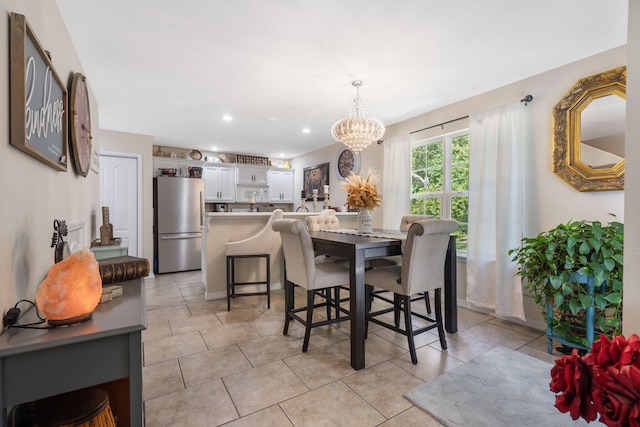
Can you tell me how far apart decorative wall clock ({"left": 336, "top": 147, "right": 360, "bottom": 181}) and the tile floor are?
2.73 metres

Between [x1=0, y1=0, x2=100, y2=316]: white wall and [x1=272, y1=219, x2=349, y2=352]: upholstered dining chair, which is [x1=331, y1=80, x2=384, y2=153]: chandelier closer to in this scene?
[x1=272, y1=219, x2=349, y2=352]: upholstered dining chair

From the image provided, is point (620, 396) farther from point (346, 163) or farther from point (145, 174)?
point (145, 174)

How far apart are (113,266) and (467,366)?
7.65 ft

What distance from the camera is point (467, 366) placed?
209 cm

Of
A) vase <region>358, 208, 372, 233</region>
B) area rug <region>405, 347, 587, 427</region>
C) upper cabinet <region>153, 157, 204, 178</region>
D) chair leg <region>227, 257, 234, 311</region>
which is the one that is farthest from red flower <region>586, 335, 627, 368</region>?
upper cabinet <region>153, 157, 204, 178</region>

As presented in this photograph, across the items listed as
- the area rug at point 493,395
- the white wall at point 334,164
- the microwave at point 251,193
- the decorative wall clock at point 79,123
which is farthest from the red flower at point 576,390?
the microwave at point 251,193

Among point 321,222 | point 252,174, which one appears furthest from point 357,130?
point 252,174

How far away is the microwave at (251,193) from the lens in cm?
651

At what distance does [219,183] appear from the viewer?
20.4ft

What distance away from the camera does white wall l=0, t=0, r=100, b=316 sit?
1.03 metres

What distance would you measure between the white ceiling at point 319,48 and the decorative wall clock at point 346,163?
4.29 feet

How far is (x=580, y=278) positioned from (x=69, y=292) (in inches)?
116

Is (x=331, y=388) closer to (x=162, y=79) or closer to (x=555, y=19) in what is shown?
(x=555, y=19)

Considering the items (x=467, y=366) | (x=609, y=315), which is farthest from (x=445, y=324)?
(x=609, y=315)
